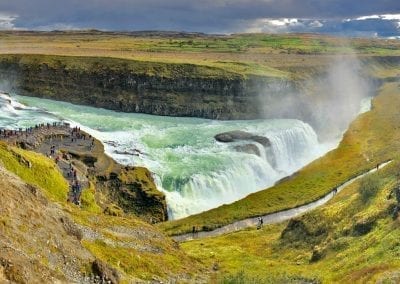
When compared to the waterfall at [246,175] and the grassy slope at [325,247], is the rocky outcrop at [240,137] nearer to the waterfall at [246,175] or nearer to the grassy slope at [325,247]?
the waterfall at [246,175]

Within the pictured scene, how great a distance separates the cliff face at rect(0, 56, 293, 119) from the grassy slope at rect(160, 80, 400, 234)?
96.1ft

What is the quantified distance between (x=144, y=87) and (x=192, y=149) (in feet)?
170

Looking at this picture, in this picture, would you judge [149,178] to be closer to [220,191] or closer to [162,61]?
[220,191]

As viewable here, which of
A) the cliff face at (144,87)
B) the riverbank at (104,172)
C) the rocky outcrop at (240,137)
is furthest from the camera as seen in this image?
the cliff face at (144,87)

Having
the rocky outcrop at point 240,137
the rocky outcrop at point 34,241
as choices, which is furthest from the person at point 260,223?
the rocky outcrop at point 34,241

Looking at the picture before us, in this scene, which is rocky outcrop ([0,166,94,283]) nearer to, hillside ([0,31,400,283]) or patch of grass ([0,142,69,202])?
hillside ([0,31,400,283])

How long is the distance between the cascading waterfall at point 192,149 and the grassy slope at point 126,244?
1290 inches

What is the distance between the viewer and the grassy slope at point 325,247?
42656 millimetres

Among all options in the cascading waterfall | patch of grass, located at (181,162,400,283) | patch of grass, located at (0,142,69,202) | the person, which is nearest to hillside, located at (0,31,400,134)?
the cascading waterfall

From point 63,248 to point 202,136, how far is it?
88.5 m

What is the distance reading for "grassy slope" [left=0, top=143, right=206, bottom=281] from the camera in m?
41.4

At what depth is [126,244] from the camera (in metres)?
45.5

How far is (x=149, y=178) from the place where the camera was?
295 ft

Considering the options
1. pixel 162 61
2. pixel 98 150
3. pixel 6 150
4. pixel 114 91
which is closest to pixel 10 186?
pixel 6 150
